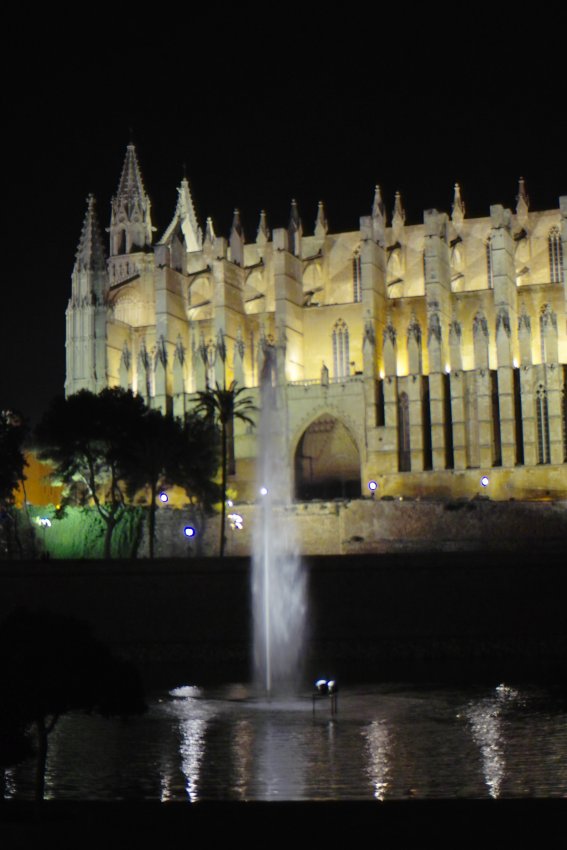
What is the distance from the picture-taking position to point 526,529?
1772 inches

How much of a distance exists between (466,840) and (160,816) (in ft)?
9.53

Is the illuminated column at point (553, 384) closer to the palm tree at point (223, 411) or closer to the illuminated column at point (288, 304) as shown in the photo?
the palm tree at point (223, 411)

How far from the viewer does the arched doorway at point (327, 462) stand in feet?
189

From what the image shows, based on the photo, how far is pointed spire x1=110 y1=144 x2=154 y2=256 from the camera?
68.7 m

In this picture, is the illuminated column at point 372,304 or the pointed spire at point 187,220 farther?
the pointed spire at point 187,220

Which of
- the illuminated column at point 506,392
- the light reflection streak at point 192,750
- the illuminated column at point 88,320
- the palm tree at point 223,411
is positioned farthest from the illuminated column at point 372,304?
the light reflection streak at point 192,750

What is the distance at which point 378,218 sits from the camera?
201ft

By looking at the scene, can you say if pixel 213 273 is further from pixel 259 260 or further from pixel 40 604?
pixel 40 604

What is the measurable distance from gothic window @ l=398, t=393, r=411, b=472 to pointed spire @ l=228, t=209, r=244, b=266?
1270 cm

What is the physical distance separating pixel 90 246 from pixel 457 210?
1771cm

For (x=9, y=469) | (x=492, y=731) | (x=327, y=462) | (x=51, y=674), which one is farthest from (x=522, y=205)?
(x=51, y=674)

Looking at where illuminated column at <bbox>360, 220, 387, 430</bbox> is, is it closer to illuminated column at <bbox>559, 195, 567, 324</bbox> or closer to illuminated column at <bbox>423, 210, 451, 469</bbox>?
illuminated column at <bbox>423, 210, 451, 469</bbox>

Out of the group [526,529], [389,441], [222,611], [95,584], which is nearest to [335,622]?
[222,611]

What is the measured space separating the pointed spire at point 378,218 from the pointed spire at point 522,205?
618 cm
